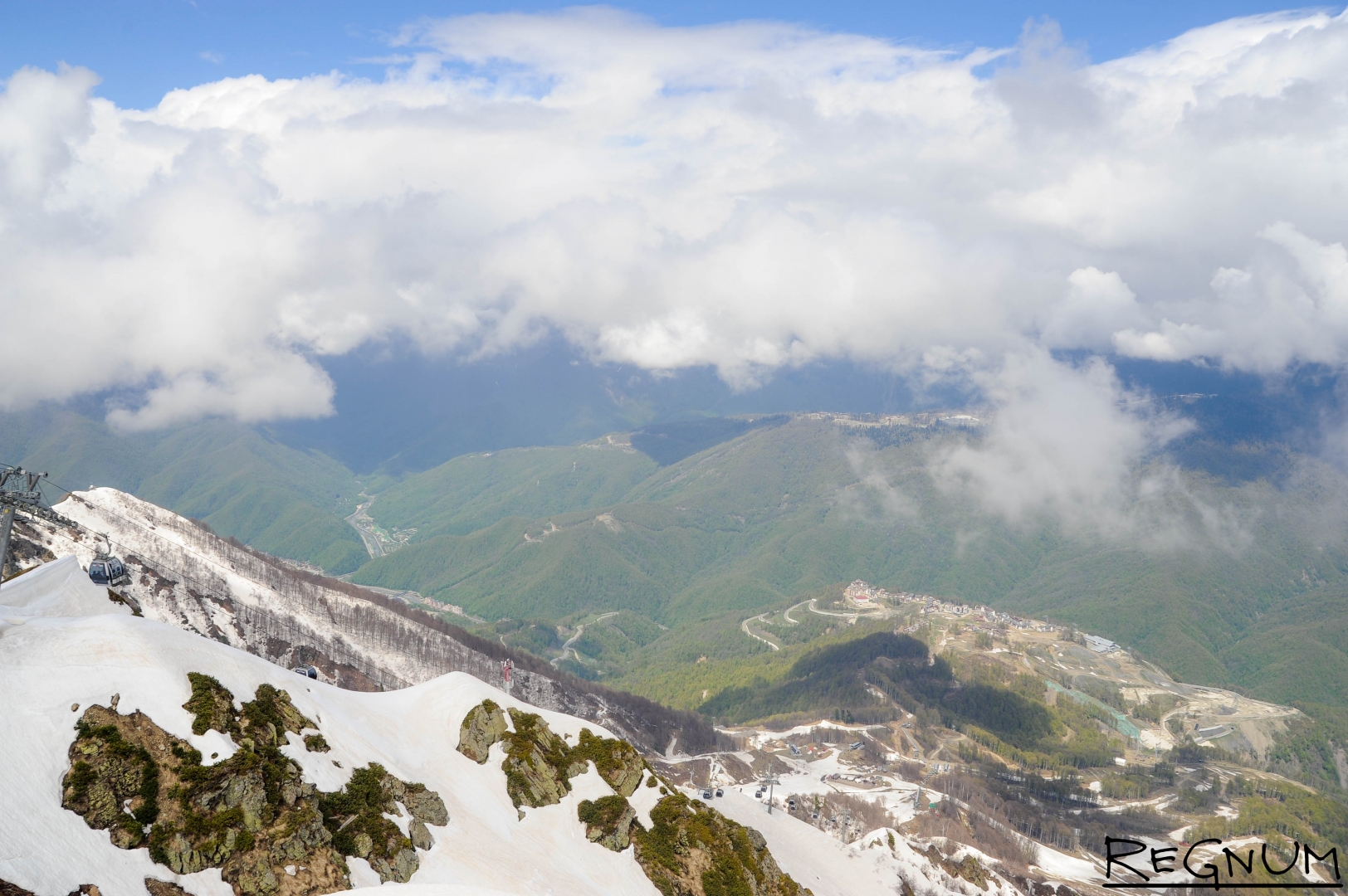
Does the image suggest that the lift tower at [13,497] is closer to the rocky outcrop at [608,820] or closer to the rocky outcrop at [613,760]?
the rocky outcrop at [608,820]

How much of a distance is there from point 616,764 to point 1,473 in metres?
59.3

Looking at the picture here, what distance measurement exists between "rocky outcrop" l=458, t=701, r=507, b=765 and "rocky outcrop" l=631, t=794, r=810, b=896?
1621 centimetres

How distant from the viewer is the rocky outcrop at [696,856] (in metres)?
73.4

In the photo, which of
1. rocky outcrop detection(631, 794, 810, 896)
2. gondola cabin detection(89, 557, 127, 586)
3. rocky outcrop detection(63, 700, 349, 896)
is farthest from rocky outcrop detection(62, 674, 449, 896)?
gondola cabin detection(89, 557, 127, 586)

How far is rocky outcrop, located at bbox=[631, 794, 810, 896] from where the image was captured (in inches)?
2889

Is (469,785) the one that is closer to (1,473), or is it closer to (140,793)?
(140,793)

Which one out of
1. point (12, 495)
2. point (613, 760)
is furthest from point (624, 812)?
point (12, 495)

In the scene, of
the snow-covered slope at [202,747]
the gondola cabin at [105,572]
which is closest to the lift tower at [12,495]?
the snow-covered slope at [202,747]

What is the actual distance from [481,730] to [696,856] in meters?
24.4

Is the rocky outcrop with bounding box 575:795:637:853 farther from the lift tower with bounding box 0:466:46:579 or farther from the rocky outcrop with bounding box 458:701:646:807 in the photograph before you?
the lift tower with bounding box 0:466:46:579

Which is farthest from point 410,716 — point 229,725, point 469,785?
point 229,725

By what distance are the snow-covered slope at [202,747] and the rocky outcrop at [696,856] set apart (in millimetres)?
2164

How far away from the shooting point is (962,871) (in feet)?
423

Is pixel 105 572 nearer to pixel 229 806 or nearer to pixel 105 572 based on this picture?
pixel 105 572
